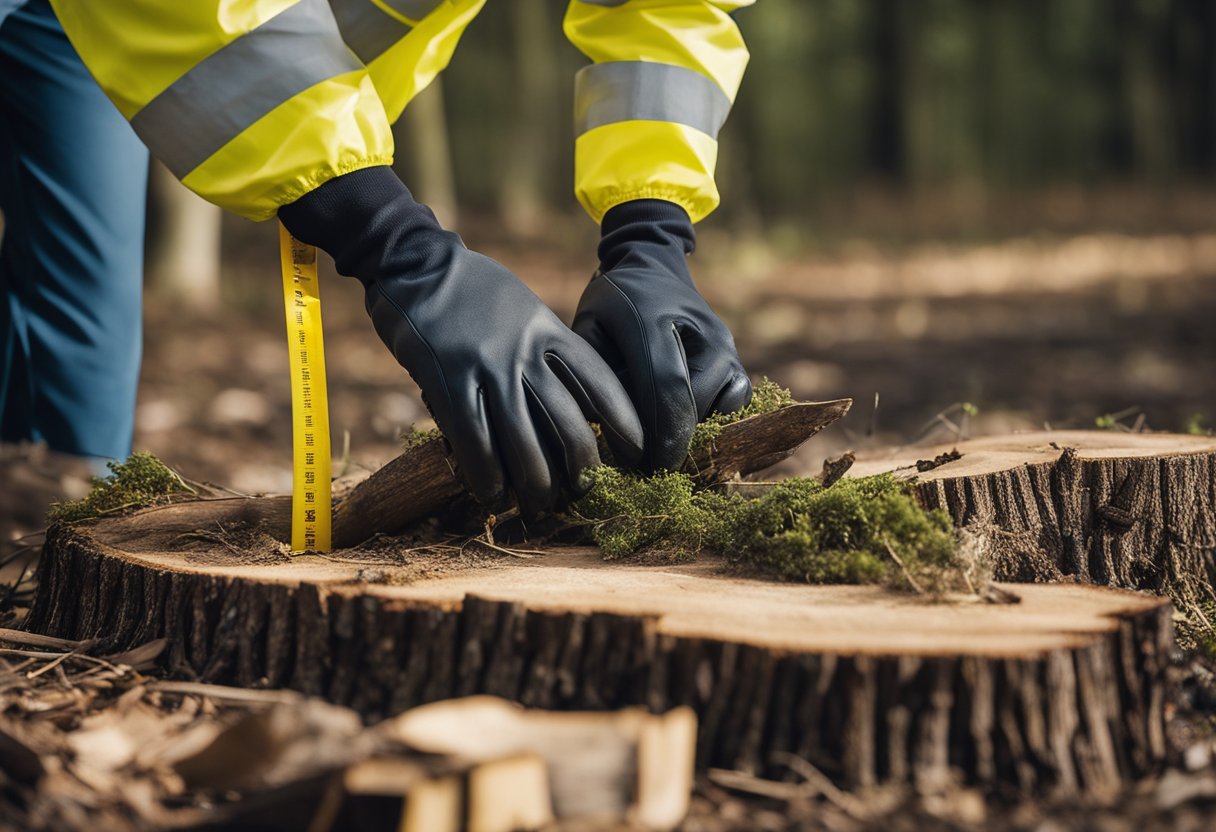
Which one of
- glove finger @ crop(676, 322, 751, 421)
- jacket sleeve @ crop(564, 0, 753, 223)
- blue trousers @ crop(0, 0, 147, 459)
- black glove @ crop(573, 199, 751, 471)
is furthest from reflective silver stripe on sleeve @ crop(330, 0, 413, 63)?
glove finger @ crop(676, 322, 751, 421)

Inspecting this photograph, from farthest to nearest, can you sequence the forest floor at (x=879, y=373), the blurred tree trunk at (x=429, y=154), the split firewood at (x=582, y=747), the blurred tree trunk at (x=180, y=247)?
the blurred tree trunk at (x=429, y=154) < the blurred tree trunk at (x=180, y=247) < the forest floor at (x=879, y=373) < the split firewood at (x=582, y=747)

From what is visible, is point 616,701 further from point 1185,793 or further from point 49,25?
point 49,25

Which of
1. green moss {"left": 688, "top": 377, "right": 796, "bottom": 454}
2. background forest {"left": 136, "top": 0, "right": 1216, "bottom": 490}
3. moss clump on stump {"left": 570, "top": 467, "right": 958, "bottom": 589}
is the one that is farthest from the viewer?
background forest {"left": 136, "top": 0, "right": 1216, "bottom": 490}

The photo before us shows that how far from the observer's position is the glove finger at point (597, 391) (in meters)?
2.09

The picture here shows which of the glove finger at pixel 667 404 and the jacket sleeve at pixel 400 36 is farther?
the jacket sleeve at pixel 400 36

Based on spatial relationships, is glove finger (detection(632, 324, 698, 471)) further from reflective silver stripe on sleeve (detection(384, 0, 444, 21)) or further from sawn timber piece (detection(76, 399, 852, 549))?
reflective silver stripe on sleeve (detection(384, 0, 444, 21))

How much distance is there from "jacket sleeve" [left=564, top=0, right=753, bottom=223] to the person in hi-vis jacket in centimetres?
31

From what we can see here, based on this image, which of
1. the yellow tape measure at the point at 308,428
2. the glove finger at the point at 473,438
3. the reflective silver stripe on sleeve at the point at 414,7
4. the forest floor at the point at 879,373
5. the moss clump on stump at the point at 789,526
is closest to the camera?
the forest floor at the point at 879,373

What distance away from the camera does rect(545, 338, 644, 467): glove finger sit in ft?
6.85

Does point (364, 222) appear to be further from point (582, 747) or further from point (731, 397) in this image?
point (582, 747)

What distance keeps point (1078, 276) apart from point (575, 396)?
33.7 ft

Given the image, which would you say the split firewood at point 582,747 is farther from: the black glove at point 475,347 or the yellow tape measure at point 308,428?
the yellow tape measure at point 308,428

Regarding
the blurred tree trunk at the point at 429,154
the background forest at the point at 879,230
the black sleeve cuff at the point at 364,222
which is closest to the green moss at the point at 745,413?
the black sleeve cuff at the point at 364,222

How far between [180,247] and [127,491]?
21.3ft
